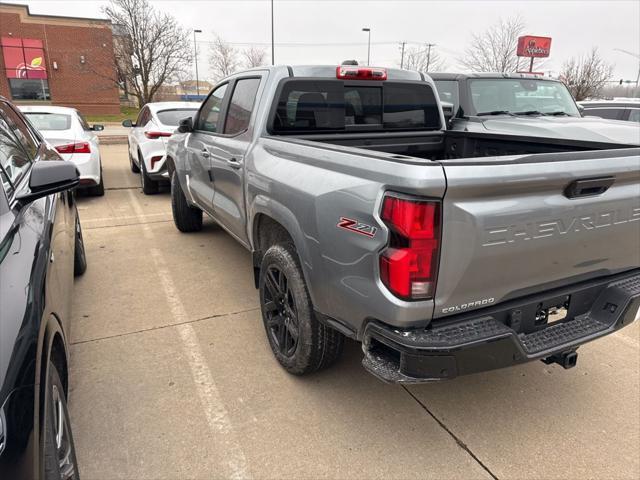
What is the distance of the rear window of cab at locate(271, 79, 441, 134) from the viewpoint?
348cm

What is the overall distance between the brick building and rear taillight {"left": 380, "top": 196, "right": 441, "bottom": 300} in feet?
104

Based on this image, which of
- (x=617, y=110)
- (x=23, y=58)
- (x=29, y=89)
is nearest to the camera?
(x=617, y=110)

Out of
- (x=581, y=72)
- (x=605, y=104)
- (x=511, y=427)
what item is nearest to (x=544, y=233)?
(x=511, y=427)

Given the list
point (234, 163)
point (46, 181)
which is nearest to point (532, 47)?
point (234, 163)

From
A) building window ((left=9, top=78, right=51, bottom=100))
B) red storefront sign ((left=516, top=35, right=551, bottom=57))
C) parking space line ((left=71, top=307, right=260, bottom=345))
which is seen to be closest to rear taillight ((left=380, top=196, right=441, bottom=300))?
parking space line ((left=71, top=307, right=260, bottom=345))

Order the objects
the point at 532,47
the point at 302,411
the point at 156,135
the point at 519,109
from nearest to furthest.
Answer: the point at 302,411 → the point at 519,109 → the point at 156,135 → the point at 532,47

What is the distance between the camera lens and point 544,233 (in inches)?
82.0

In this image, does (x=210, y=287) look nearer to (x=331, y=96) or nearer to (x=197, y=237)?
(x=197, y=237)

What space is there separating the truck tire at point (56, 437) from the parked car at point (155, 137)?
260 inches

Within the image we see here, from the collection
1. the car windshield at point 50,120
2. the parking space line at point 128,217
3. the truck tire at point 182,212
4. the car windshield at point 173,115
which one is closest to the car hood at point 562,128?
the truck tire at point 182,212

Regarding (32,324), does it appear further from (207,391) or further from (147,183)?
(147,183)

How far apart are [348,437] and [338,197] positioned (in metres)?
1.35

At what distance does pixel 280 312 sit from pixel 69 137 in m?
6.02

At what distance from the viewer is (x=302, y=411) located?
276 centimetres
